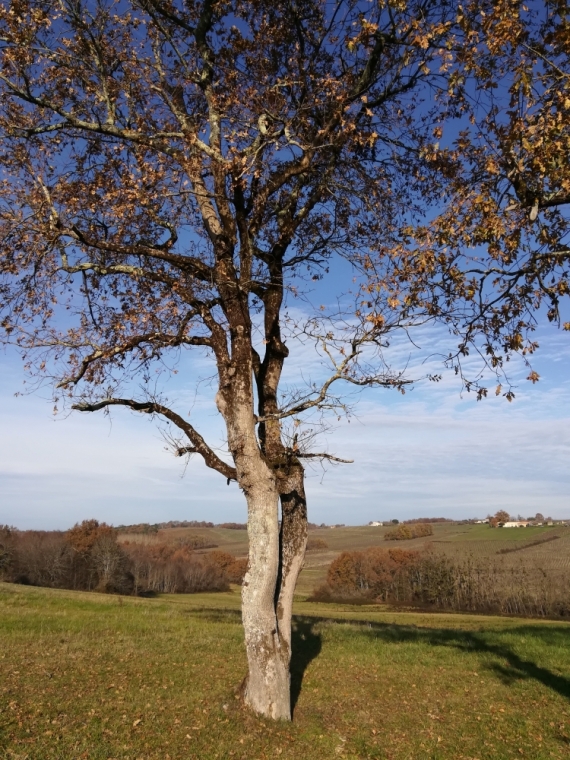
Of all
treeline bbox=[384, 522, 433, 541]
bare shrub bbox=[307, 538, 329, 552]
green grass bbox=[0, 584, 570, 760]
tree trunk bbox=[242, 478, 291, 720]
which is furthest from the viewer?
treeline bbox=[384, 522, 433, 541]

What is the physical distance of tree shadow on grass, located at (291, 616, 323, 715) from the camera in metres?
9.08

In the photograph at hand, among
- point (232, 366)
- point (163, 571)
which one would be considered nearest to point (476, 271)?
point (232, 366)

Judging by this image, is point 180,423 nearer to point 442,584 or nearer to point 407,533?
point 442,584

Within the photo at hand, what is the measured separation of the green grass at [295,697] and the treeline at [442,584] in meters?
42.6

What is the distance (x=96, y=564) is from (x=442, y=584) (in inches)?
1732

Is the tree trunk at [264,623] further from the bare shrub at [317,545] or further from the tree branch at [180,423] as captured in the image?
the bare shrub at [317,545]

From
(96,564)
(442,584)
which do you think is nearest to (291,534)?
(442,584)

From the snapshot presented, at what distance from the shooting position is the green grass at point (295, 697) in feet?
21.3

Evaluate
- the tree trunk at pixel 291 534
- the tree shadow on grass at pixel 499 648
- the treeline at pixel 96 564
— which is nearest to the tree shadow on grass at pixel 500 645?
the tree shadow on grass at pixel 499 648

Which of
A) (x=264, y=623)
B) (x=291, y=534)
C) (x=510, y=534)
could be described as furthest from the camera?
(x=510, y=534)

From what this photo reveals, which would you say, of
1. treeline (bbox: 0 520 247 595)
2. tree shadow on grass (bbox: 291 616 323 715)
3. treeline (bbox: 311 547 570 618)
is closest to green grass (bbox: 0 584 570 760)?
tree shadow on grass (bbox: 291 616 323 715)

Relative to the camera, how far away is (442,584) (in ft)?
195

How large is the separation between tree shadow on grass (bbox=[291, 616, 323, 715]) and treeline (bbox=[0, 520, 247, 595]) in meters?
53.8

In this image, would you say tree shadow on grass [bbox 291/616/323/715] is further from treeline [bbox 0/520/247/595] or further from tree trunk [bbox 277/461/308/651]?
treeline [bbox 0/520/247/595]
